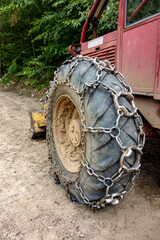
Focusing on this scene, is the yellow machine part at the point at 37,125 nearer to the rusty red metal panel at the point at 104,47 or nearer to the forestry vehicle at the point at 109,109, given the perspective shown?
the forestry vehicle at the point at 109,109

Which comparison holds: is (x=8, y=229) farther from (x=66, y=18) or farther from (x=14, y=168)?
(x=66, y=18)

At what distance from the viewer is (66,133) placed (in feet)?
6.91

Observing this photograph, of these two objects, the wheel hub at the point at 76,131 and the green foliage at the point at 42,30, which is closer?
the wheel hub at the point at 76,131

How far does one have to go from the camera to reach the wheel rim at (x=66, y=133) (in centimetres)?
180

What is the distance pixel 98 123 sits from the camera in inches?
50.5

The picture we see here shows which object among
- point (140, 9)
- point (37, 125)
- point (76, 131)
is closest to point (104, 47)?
point (140, 9)

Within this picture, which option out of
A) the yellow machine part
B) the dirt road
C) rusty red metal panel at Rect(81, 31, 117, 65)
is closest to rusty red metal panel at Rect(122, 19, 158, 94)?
rusty red metal panel at Rect(81, 31, 117, 65)

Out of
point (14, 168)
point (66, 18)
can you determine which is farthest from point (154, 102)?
point (66, 18)

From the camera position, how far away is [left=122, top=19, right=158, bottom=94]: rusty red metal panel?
1.51 metres

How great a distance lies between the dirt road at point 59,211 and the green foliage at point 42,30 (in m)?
3.65

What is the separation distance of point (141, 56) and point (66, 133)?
1056 mm

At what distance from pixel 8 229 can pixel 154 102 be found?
146cm

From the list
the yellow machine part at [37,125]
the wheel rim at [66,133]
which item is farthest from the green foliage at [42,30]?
the wheel rim at [66,133]

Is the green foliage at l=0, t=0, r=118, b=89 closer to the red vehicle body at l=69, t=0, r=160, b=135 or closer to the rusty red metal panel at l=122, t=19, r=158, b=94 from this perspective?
the red vehicle body at l=69, t=0, r=160, b=135
